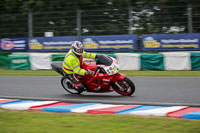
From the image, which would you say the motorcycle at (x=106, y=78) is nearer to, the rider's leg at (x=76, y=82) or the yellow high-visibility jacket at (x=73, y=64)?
the rider's leg at (x=76, y=82)

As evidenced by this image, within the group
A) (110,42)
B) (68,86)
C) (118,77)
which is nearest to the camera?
(118,77)

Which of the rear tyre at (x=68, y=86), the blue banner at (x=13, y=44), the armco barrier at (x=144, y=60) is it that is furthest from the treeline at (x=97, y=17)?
the rear tyre at (x=68, y=86)

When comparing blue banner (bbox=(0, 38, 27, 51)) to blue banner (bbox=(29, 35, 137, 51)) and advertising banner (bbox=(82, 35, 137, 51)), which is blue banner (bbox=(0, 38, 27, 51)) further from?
advertising banner (bbox=(82, 35, 137, 51))

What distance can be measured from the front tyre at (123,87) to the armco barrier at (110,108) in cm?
126

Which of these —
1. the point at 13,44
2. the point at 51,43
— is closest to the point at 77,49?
the point at 51,43

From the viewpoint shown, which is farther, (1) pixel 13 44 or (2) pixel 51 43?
(1) pixel 13 44

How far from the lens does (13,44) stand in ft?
67.4

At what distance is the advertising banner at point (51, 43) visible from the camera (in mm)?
19227

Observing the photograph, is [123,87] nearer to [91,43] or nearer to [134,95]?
[134,95]

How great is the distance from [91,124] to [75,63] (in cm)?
350

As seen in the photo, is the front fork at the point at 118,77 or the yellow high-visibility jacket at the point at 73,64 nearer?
the front fork at the point at 118,77

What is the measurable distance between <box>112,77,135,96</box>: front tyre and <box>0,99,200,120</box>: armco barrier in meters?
1.26

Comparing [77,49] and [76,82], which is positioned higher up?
[77,49]

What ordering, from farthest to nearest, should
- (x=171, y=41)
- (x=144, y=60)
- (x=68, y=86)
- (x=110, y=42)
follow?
(x=110, y=42), (x=171, y=41), (x=144, y=60), (x=68, y=86)
